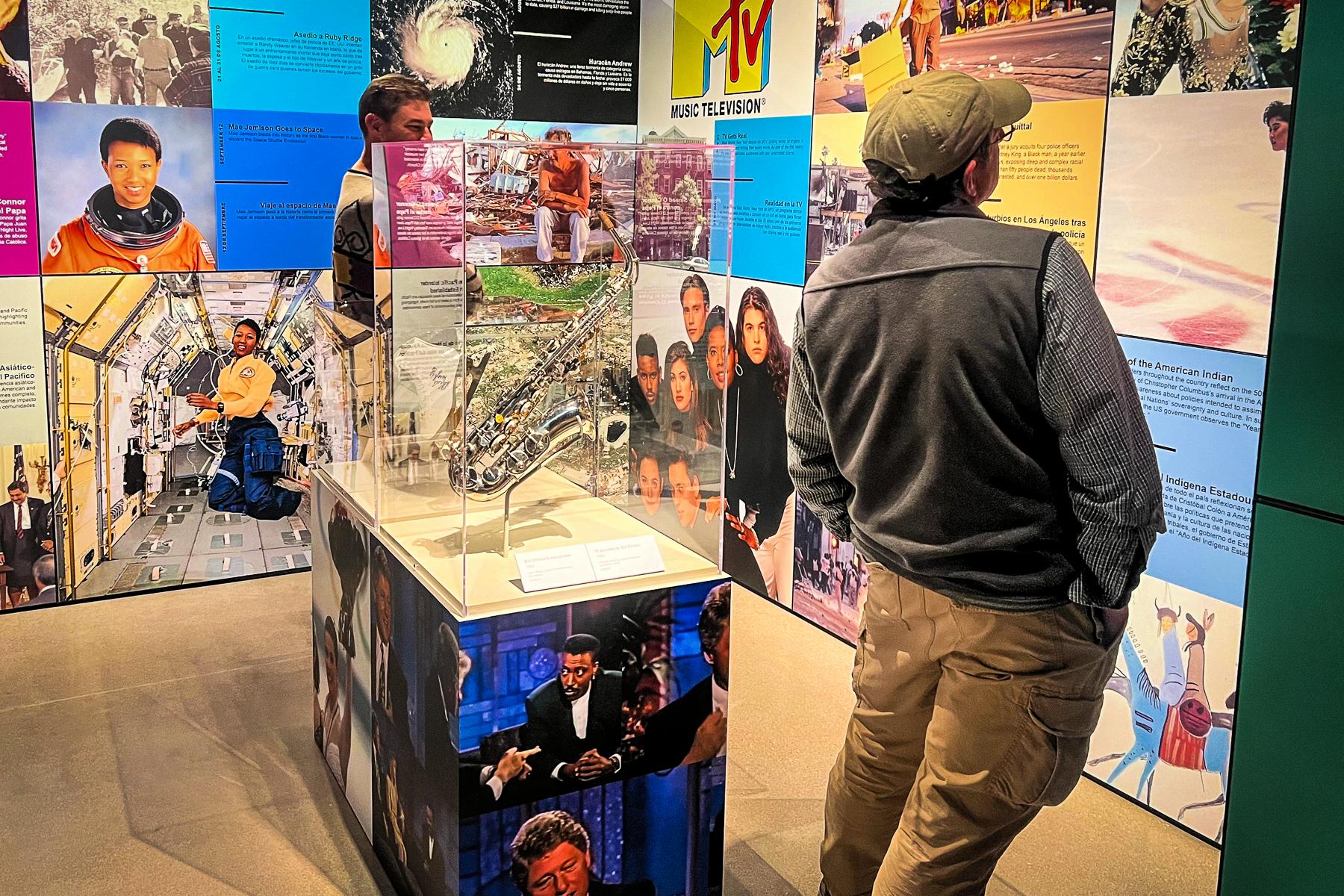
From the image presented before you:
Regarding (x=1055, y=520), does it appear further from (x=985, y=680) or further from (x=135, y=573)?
Result: (x=135, y=573)

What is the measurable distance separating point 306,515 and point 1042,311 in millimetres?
3703

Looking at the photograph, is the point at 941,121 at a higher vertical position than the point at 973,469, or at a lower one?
higher

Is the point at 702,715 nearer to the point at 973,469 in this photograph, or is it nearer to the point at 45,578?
the point at 973,469

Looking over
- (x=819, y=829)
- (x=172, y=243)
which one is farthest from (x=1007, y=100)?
(x=172, y=243)

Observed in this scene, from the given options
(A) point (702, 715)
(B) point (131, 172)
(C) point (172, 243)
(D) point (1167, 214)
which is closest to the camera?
(A) point (702, 715)

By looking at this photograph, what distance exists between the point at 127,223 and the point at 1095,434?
3.69 m

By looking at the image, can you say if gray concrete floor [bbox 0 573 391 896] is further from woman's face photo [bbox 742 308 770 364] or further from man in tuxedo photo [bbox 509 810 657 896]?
woman's face photo [bbox 742 308 770 364]

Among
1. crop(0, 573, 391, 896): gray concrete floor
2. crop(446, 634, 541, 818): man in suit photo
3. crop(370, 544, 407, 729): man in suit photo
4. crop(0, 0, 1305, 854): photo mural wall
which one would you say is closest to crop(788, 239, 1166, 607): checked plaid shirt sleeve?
crop(446, 634, 541, 818): man in suit photo

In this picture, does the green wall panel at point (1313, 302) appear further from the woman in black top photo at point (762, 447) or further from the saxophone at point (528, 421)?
the woman in black top photo at point (762, 447)

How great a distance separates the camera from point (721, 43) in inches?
179

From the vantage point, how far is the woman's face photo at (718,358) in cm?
226

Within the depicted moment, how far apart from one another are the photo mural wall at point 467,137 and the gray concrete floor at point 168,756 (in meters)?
0.37

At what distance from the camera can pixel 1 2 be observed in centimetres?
400

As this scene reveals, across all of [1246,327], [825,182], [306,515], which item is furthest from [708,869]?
[306,515]
